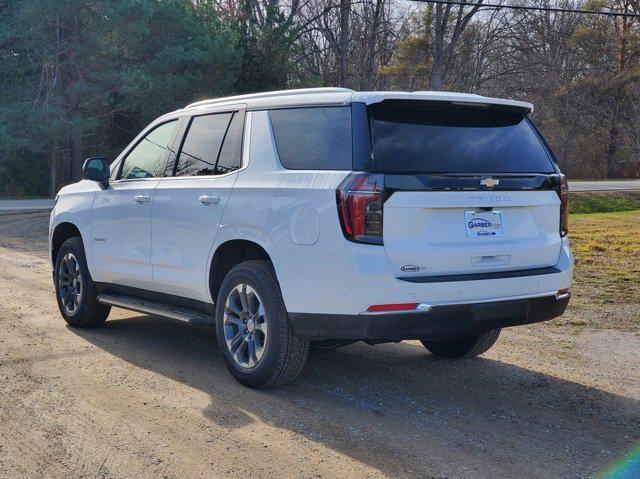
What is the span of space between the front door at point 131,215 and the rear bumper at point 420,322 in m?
2.04

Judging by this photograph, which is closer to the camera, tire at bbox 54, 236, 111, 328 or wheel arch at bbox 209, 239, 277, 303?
wheel arch at bbox 209, 239, 277, 303

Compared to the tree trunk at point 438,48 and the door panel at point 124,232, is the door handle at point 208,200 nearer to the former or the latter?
the door panel at point 124,232

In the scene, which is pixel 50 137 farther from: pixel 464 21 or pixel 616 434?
pixel 616 434

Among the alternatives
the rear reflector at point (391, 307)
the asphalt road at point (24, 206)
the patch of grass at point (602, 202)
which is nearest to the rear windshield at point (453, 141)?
the rear reflector at point (391, 307)

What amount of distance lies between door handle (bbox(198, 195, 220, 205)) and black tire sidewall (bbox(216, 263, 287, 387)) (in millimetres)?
531

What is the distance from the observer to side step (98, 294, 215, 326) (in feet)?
18.7

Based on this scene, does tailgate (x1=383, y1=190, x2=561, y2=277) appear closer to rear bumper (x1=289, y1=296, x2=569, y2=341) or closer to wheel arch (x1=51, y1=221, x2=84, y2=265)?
rear bumper (x1=289, y1=296, x2=569, y2=341)

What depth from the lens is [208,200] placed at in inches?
219

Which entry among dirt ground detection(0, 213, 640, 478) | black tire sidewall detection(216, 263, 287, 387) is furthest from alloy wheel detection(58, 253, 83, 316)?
black tire sidewall detection(216, 263, 287, 387)

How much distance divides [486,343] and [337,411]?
5.69ft

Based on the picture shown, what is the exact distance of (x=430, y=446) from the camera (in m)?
4.26

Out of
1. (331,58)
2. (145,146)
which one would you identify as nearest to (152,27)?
(331,58)

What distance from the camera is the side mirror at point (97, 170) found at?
22.2ft

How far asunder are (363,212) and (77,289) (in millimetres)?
3766
